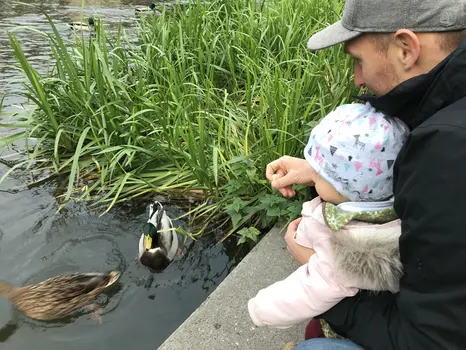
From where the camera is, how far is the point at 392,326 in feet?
4.18

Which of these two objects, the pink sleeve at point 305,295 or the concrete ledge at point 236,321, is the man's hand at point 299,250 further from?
the concrete ledge at point 236,321

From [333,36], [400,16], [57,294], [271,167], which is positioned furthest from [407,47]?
[57,294]

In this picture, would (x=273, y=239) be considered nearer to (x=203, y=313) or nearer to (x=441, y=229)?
(x=203, y=313)

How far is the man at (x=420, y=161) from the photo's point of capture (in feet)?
3.36

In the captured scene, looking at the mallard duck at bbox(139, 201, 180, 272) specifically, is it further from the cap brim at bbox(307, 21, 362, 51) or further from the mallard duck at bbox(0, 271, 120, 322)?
the cap brim at bbox(307, 21, 362, 51)

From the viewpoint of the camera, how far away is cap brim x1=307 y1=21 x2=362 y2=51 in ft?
4.50

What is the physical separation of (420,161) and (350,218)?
33 centimetres

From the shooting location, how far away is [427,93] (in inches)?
47.0

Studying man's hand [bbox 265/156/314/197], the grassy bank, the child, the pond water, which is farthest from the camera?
the grassy bank

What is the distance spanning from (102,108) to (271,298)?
2.92 metres

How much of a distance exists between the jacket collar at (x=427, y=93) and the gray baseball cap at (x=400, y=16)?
5.9 inches

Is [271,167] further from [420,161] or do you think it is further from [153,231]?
[153,231]

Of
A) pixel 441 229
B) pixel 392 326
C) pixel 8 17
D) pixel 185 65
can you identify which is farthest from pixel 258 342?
pixel 8 17

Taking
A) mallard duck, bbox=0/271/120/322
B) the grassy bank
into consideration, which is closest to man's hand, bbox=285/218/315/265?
the grassy bank
